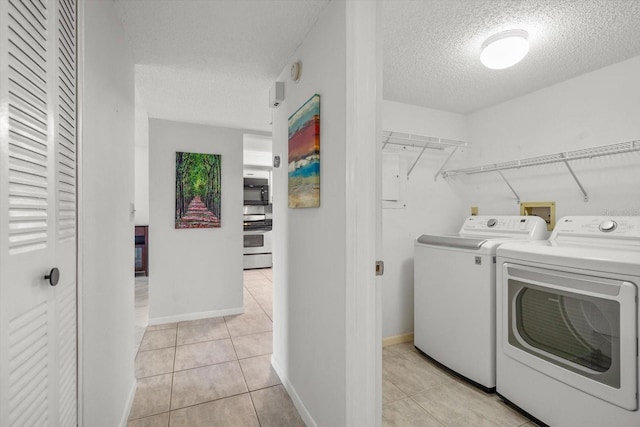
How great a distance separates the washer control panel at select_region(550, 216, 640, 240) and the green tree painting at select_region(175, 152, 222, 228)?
314 centimetres

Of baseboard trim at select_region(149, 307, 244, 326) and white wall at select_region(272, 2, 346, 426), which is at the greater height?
white wall at select_region(272, 2, 346, 426)

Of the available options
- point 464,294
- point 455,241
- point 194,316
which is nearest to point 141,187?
point 194,316

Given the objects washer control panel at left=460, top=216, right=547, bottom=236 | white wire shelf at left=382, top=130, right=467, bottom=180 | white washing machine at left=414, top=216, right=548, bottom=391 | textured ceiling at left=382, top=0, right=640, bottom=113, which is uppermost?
textured ceiling at left=382, top=0, right=640, bottom=113

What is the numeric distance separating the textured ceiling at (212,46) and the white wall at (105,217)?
0.52 feet

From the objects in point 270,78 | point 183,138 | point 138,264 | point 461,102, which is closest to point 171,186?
point 183,138

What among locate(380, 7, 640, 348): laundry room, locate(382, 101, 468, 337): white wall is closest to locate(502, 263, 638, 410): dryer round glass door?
locate(380, 7, 640, 348): laundry room

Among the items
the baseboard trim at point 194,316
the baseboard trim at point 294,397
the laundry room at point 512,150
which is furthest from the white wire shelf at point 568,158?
the baseboard trim at point 194,316

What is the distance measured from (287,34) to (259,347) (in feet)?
8.05

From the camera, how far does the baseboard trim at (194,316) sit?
10.7ft

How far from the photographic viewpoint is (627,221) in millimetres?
1698

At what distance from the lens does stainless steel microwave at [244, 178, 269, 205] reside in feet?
20.1

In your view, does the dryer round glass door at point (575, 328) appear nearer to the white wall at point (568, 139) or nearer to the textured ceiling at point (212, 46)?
the white wall at point (568, 139)

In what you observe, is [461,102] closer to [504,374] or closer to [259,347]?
[504,374]

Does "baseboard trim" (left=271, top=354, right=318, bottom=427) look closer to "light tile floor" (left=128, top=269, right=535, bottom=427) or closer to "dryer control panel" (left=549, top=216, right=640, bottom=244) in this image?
"light tile floor" (left=128, top=269, right=535, bottom=427)
